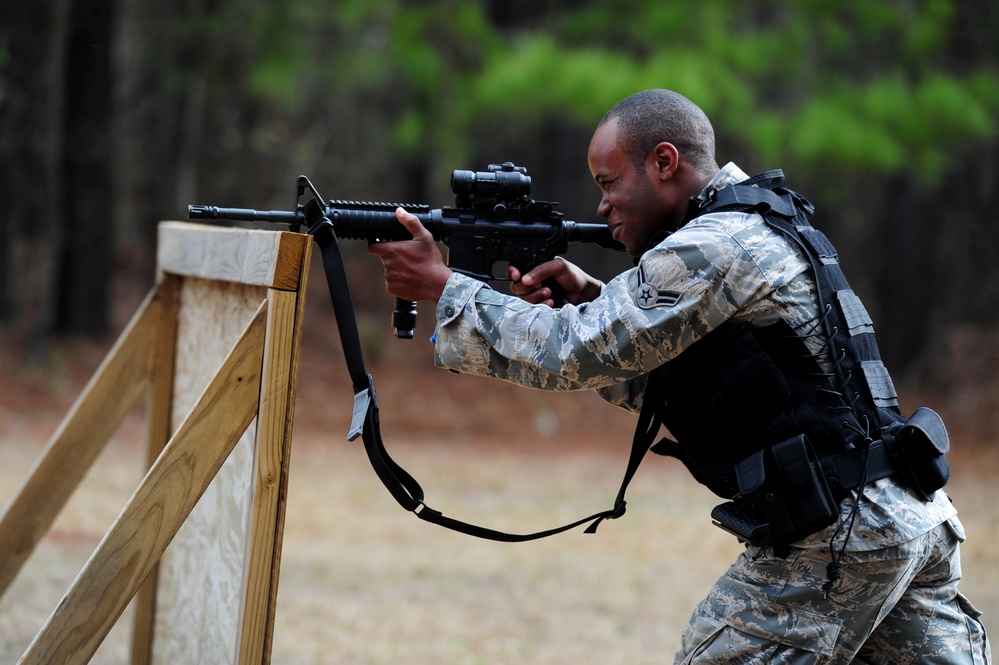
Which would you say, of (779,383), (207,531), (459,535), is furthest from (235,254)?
(459,535)

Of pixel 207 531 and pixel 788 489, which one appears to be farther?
pixel 207 531

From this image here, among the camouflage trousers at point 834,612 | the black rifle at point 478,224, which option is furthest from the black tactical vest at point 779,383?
the black rifle at point 478,224

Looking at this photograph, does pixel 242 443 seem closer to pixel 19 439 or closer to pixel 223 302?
pixel 223 302

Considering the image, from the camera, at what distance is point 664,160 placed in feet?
9.96

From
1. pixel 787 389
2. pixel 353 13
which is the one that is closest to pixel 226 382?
pixel 787 389

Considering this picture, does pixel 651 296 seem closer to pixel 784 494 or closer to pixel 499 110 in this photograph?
pixel 784 494

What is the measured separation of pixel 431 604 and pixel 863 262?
670 inches

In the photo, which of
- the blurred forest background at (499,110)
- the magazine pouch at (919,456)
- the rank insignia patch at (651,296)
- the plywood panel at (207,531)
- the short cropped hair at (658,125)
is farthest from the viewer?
the blurred forest background at (499,110)

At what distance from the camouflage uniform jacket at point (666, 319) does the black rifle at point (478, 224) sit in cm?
37

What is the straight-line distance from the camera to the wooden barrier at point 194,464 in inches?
112

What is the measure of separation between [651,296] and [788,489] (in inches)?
24.2

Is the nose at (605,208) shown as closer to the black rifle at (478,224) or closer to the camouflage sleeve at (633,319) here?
the black rifle at (478,224)

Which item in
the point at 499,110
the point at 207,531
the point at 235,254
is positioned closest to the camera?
the point at 235,254

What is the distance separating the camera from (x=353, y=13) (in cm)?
1397
